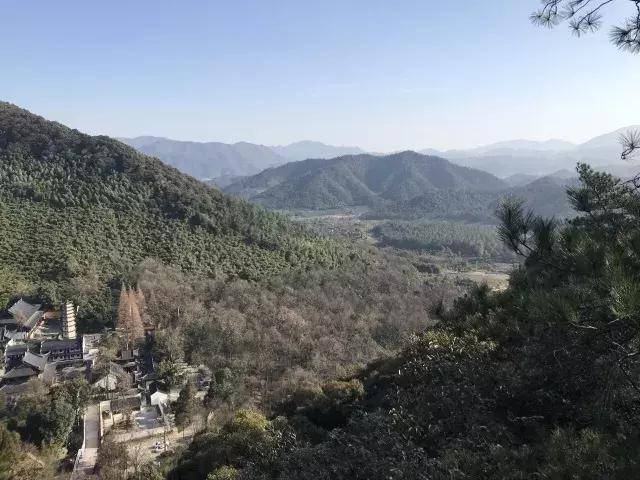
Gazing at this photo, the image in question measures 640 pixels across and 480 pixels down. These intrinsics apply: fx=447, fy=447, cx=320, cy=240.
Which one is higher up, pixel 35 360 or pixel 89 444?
pixel 35 360

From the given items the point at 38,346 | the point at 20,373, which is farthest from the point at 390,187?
the point at 20,373

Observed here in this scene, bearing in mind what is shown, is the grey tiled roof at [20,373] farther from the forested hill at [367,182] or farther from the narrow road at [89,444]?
the forested hill at [367,182]

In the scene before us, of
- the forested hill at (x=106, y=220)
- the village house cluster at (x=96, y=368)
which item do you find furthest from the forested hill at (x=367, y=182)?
the village house cluster at (x=96, y=368)

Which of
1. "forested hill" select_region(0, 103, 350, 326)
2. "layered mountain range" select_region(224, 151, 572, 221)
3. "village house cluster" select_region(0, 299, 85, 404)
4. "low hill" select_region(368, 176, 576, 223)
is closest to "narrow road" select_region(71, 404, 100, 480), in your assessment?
"village house cluster" select_region(0, 299, 85, 404)

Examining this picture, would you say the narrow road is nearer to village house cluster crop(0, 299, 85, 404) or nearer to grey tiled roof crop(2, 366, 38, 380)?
village house cluster crop(0, 299, 85, 404)

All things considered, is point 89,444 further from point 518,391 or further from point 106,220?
point 106,220

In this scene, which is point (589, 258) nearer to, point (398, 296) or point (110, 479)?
point (110, 479)
